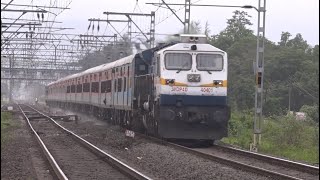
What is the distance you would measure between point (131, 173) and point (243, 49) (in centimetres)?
5296

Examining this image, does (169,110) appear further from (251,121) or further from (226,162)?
(251,121)

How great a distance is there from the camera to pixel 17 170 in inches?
520

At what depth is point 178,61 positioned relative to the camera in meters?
19.1

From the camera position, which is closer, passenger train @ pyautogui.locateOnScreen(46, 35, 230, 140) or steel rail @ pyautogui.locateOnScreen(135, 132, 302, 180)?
steel rail @ pyautogui.locateOnScreen(135, 132, 302, 180)

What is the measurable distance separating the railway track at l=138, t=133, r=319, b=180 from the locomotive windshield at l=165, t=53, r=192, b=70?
2.63m

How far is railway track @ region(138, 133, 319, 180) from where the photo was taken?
40.5 ft

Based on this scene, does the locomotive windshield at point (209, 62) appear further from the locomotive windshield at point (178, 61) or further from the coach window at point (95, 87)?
the coach window at point (95, 87)

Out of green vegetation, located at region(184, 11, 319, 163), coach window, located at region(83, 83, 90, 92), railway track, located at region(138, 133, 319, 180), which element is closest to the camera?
railway track, located at region(138, 133, 319, 180)

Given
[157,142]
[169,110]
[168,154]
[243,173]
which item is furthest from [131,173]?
[157,142]

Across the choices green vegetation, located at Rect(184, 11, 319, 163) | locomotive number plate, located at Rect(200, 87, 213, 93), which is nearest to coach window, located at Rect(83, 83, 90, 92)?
green vegetation, located at Rect(184, 11, 319, 163)

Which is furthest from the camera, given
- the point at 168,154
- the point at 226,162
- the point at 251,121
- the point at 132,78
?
the point at 251,121

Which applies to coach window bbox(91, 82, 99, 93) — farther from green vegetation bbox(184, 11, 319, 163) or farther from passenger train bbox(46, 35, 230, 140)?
passenger train bbox(46, 35, 230, 140)

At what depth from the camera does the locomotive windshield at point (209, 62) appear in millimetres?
19109

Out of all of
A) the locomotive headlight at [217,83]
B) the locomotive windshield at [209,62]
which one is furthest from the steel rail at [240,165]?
the locomotive windshield at [209,62]
